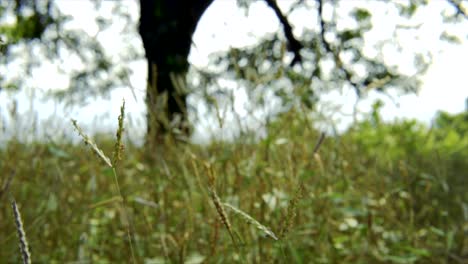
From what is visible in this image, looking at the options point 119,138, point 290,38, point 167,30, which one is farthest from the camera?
point 290,38

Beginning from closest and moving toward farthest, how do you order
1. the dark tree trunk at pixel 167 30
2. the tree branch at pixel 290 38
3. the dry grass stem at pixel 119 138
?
the dry grass stem at pixel 119 138
the dark tree trunk at pixel 167 30
the tree branch at pixel 290 38

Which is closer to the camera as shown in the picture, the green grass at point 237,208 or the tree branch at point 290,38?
the green grass at point 237,208

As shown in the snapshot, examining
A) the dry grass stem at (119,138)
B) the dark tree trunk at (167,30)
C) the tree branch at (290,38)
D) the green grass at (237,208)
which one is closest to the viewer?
the dry grass stem at (119,138)

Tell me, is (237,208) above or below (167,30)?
below

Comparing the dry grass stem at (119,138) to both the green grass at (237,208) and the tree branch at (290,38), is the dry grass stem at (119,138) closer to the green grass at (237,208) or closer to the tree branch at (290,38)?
the green grass at (237,208)

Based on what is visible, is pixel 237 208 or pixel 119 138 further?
pixel 237 208

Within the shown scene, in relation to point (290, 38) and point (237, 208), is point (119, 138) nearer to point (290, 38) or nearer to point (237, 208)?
point (237, 208)

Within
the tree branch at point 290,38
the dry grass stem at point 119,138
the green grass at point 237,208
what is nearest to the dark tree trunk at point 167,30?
the tree branch at point 290,38

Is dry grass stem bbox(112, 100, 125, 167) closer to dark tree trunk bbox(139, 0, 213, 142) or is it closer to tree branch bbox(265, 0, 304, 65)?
dark tree trunk bbox(139, 0, 213, 142)

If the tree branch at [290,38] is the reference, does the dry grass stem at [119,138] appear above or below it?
below

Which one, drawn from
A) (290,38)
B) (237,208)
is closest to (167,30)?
(290,38)

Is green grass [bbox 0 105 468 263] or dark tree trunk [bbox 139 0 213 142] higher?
dark tree trunk [bbox 139 0 213 142]

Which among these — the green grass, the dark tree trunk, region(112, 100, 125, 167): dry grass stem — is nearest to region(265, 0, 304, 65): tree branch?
the dark tree trunk

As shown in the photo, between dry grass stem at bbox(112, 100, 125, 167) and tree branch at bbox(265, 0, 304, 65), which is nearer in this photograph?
dry grass stem at bbox(112, 100, 125, 167)
